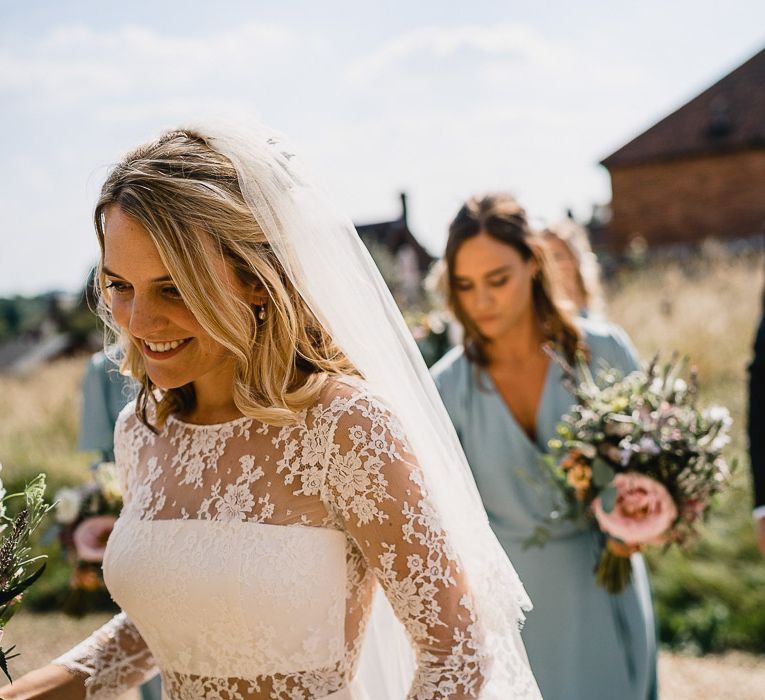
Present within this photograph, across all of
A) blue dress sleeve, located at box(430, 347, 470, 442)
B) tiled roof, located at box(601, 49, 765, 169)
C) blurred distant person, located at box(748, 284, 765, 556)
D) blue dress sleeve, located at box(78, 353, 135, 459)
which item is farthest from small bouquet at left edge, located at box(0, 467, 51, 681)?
tiled roof, located at box(601, 49, 765, 169)

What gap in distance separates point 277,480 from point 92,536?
7.31ft

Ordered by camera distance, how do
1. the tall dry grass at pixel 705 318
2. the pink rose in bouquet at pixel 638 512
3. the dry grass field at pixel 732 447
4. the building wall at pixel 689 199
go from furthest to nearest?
the building wall at pixel 689 199 → the tall dry grass at pixel 705 318 → the dry grass field at pixel 732 447 → the pink rose in bouquet at pixel 638 512

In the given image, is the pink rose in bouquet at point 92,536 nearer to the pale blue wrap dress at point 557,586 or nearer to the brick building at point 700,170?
the pale blue wrap dress at point 557,586

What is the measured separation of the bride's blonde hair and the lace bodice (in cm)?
9

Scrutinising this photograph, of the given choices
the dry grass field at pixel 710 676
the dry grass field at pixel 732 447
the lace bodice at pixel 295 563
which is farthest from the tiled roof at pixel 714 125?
the lace bodice at pixel 295 563

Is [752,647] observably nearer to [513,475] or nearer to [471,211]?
[513,475]

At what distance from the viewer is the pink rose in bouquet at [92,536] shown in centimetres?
379

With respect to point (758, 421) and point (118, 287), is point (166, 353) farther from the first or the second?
point (758, 421)

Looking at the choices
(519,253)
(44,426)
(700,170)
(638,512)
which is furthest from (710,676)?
(700,170)

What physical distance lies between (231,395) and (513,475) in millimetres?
1997

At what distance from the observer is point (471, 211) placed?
409cm

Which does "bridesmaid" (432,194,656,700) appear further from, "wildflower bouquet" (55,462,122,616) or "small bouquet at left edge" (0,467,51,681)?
"small bouquet at left edge" (0,467,51,681)

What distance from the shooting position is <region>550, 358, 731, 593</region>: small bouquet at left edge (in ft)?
10.7

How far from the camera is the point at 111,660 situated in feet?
7.32
